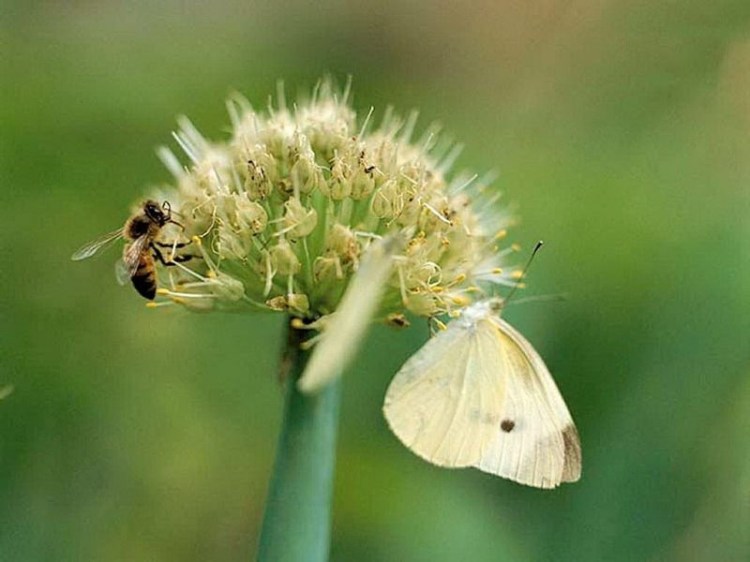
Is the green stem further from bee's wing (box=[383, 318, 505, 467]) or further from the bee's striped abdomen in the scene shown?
the bee's striped abdomen

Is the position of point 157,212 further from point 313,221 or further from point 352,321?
point 352,321

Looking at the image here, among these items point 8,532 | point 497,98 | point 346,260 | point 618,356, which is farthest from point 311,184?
point 497,98

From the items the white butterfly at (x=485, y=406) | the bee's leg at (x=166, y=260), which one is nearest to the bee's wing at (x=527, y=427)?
the white butterfly at (x=485, y=406)

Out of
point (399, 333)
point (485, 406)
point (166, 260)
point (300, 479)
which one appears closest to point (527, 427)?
point (485, 406)

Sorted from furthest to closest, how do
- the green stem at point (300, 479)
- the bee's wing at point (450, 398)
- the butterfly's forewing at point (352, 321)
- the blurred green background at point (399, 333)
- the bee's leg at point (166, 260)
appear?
the blurred green background at point (399, 333), the bee's leg at point (166, 260), the bee's wing at point (450, 398), the green stem at point (300, 479), the butterfly's forewing at point (352, 321)

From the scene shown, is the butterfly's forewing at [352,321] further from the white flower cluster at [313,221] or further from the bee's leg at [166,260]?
the bee's leg at [166,260]

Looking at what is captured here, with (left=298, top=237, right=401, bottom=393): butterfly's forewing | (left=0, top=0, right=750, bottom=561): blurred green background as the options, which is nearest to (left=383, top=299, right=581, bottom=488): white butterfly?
(left=298, top=237, right=401, bottom=393): butterfly's forewing

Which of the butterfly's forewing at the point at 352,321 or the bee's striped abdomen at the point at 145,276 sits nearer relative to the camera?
A: the butterfly's forewing at the point at 352,321
